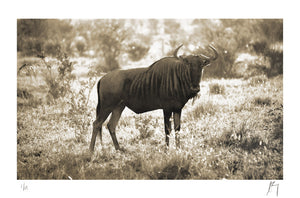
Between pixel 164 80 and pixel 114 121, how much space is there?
904mm

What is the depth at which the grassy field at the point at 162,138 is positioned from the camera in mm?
4613

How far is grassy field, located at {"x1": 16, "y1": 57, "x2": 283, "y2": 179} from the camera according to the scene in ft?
15.1

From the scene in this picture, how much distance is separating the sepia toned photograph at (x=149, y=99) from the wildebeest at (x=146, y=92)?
0.05 feet

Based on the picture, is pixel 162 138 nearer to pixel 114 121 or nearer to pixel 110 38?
pixel 114 121

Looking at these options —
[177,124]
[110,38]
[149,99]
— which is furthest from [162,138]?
[110,38]

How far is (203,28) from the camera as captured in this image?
16.1 feet

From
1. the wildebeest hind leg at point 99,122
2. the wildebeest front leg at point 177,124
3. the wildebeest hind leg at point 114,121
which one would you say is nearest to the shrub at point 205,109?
the wildebeest front leg at point 177,124

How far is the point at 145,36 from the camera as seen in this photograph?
16.2ft

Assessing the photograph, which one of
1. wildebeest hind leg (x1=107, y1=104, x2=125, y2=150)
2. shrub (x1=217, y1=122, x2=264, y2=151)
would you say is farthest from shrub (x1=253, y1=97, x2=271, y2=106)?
wildebeest hind leg (x1=107, y1=104, x2=125, y2=150)

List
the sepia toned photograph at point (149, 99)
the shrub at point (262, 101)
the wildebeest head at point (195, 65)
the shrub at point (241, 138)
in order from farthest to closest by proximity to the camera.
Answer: the shrub at point (262, 101)
the shrub at point (241, 138)
the sepia toned photograph at point (149, 99)
the wildebeest head at point (195, 65)

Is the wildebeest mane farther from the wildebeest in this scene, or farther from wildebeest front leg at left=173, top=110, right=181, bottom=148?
wildebeest front leg at left=173, top=110, right=181, bottom=148

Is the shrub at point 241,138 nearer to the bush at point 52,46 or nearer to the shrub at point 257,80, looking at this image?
the shrub at point 257,80
